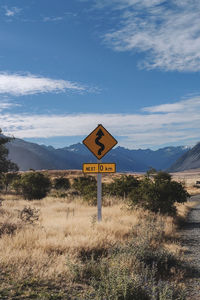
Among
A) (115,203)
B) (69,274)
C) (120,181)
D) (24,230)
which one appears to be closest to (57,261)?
(69,274)

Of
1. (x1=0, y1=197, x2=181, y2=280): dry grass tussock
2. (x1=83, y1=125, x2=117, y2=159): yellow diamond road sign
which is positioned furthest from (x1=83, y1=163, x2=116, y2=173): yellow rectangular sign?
(x1=0, y1=197, x2=181, y2=280): dry grass tussock

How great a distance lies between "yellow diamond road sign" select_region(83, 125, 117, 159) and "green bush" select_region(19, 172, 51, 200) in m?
17.4

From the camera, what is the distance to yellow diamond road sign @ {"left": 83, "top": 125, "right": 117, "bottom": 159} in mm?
11102

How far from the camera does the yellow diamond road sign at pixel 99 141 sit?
36.4 ft

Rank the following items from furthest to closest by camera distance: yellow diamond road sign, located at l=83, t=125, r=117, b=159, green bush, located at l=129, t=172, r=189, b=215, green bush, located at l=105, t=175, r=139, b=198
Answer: green bush, located at l=105, t=175, r=139, b=198
green bush, located at l=129, t=172, r=189, b=215
yellow diamond road sign, located at l=83, t=125, r=117, b=159

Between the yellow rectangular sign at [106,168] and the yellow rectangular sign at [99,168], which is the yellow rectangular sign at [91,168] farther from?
the yellow rectangular sign at [106,168]

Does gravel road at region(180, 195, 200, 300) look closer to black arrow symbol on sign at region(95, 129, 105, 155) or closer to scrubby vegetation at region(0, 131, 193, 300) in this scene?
scrubby vegetation at region(0, 131, 193, 300)

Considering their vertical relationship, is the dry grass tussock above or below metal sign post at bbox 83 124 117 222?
below

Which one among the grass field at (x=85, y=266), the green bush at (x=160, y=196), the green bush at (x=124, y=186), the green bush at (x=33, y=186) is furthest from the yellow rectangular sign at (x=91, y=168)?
the green bush at (x=33, y=186)

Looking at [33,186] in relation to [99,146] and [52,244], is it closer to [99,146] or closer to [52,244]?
[99,146]

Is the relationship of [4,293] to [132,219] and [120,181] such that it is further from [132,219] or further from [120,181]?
[120,181]

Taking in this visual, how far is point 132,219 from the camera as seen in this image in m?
11.2

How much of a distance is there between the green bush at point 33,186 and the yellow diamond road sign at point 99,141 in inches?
684

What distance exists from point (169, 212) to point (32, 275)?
9723 mm
